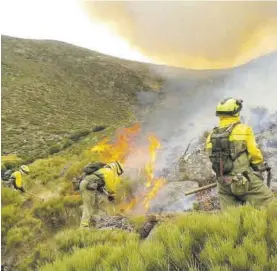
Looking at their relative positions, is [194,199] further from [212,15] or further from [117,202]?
[212,15]

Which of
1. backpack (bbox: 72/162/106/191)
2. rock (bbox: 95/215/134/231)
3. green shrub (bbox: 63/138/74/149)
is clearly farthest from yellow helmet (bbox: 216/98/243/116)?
green shrub (bbox: 63/138/74/149)

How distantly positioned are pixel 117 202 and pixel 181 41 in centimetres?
197

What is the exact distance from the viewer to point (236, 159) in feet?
11.3

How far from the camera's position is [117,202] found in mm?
5723

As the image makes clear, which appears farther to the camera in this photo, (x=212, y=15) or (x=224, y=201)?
(x=212, y=15)

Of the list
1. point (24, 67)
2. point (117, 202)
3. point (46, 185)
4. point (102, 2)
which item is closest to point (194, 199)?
point (117, 202)

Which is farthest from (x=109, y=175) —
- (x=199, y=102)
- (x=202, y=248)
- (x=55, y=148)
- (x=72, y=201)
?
(x=199, y=102)

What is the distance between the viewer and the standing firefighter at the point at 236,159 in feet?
11.2

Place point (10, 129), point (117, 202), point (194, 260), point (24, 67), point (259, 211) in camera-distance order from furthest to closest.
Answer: point (24, 67) < point (117, 202) < point (10, 129) < point (259, 211) < point (194, 260)

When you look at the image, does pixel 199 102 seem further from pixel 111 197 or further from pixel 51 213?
pixel 51 213

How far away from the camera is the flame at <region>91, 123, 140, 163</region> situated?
6.15m

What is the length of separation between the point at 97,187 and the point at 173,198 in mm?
903

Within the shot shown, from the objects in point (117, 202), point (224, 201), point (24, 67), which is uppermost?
point (24, 67)

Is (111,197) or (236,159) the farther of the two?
(111,197)
